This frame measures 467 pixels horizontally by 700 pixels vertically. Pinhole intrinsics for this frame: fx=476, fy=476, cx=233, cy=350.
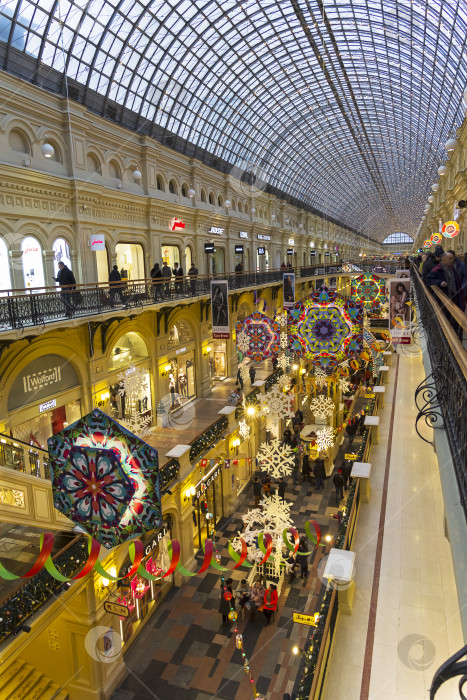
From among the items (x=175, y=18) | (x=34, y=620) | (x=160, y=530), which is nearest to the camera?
(x=34, y=620)

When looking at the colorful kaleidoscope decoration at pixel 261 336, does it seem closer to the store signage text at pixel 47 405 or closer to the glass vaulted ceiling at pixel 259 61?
the store signage text at pixel 47 405

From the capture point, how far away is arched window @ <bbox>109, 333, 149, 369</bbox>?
18.0 meters

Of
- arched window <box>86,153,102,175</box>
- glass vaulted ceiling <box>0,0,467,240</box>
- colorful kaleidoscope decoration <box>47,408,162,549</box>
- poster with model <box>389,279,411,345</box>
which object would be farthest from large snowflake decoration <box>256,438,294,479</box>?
glass vaulted ceiling <box>0,0,467,240</box>

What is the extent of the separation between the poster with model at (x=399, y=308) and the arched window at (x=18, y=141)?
12.2 metres

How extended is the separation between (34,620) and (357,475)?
6.83 m

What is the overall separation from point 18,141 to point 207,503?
14.2 meters

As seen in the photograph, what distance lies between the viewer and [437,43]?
25.1 metres

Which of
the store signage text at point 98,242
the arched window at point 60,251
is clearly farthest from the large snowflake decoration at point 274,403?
the arched window at point 60,251

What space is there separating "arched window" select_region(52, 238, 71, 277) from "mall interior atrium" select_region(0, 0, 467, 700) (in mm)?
85

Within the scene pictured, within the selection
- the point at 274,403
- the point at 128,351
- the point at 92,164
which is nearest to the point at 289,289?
the point at 274,403

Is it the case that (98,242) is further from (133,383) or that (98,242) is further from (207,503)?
(207,503)

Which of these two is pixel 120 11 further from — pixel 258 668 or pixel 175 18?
pixel 258 668

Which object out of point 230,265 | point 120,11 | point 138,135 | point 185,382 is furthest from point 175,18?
point 185,382

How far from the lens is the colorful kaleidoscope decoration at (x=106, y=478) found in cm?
604
